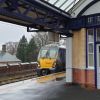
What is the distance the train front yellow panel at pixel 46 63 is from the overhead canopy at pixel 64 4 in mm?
11804

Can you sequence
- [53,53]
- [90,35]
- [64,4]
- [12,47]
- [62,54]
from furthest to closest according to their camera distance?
[12,47]
[62,54]
[53,53]
[90,35]
[64,4]

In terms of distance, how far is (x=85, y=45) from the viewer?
62.8 feet

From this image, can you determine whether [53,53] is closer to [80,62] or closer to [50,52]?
[50,52]

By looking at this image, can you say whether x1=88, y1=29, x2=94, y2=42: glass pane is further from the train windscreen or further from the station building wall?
the train windscreen

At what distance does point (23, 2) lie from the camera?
13047 millimetres

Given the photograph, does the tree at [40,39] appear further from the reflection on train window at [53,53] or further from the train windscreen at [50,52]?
the reflection on train window at [53,53]

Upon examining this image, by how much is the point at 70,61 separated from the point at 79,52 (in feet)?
3.08

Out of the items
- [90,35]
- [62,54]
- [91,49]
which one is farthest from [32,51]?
[91,49]

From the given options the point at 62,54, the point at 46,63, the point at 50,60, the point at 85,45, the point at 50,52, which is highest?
the point at 85,45

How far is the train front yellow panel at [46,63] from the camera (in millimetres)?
30688

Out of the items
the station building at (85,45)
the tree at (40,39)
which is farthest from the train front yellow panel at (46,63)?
the tree at (40,39)

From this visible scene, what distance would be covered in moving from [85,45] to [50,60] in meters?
11.9

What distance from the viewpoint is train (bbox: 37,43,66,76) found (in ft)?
101

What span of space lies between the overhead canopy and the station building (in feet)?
1.06
